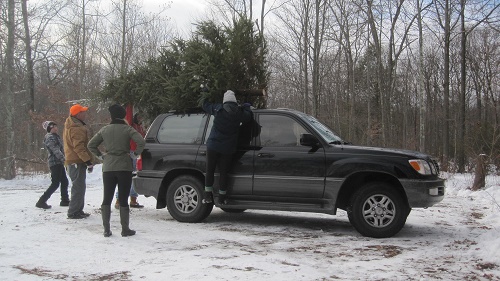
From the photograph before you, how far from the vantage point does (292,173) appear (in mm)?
6781

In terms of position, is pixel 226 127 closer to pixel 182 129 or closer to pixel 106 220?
pixel 182 129

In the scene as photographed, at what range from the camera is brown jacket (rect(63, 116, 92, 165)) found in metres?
7.61

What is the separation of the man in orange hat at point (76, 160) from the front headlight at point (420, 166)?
513cm

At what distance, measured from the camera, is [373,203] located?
251 inches

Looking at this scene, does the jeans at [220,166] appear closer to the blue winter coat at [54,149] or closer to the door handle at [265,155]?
the door handle at [265,155]

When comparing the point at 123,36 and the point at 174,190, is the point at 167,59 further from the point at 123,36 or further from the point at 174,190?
the point at 123,36

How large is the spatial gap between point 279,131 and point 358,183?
1.45 metres

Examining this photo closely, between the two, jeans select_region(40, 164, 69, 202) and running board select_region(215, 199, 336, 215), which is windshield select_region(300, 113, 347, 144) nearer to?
running board select_region(215, 199, 336, 215)

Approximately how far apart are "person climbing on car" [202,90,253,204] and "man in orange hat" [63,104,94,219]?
2.12 metres

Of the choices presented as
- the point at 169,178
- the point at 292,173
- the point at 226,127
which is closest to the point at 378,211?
the point at 292,173

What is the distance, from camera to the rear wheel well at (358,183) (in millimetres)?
6434

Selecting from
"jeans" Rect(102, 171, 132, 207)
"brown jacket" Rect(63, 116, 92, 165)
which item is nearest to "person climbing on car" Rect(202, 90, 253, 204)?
"jeans" Rect(102, 171, 132, 207)

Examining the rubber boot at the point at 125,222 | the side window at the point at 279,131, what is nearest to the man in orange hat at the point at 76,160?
the rubber boot at the point at 125,222

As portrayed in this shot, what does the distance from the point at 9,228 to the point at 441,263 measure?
598 centimetres
